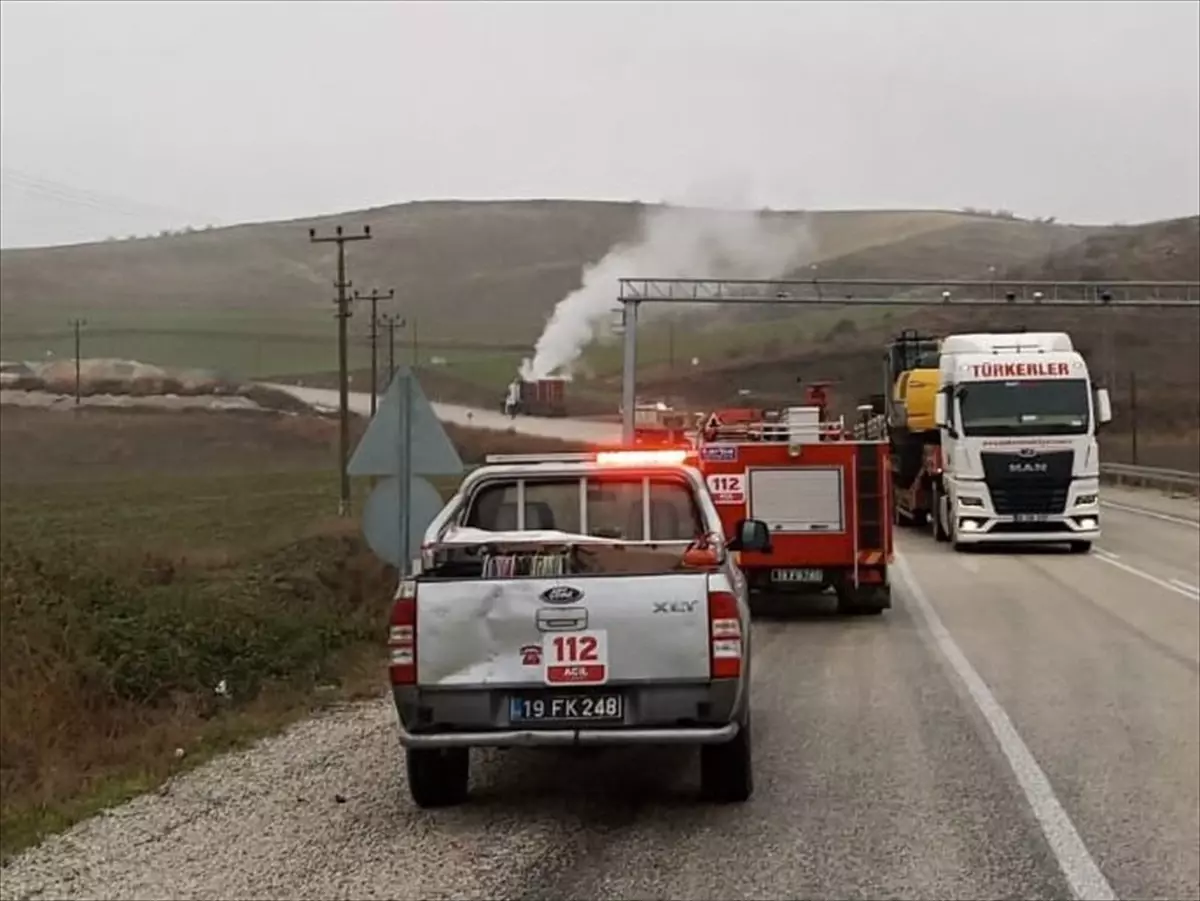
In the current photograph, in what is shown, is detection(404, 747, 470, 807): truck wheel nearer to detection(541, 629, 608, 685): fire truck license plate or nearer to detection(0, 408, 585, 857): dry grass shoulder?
detection(541, 629, 608, 685): fire truck license plate

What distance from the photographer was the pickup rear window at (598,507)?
33.2 ft

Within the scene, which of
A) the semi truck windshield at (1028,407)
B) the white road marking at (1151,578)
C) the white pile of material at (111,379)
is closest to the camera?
the white road marking at (1151,578)

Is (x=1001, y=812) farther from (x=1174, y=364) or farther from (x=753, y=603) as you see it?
(x=1174, y=364)

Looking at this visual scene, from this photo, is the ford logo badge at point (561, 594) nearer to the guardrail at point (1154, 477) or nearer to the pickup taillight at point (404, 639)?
the pickup taillight at point (404, 639)

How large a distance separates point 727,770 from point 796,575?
36.3 feet

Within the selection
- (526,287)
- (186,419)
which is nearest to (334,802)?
(186,419)

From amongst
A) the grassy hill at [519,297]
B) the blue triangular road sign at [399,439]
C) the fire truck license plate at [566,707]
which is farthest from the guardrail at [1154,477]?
the fire truck license plate at [566,707]

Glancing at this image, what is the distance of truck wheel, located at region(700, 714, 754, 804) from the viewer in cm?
873

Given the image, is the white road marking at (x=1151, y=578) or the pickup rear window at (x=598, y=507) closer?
the pickup rear window at (x=598, y=507)

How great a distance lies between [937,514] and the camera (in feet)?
108

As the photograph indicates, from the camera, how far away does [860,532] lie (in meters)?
19.6

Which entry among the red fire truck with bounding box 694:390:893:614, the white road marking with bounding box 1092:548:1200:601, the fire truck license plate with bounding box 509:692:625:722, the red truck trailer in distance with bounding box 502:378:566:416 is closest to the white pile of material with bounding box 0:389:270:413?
the red truck trailer in distance with bounding box 502:378:566:416

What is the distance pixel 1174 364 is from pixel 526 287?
32.9m

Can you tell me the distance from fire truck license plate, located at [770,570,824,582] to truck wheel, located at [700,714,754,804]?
10.8 metres
